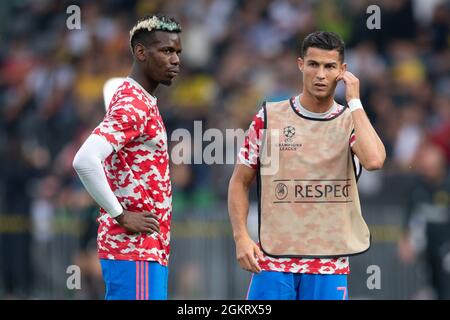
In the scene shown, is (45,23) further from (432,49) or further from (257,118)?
(257,118)

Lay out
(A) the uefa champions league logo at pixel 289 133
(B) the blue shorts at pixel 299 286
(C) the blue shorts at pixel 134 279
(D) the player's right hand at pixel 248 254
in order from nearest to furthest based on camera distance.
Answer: (C) the blue shorts at pixel 134 279
(D) the player's right hand at pixel 248 254
(B) the blue shorts at pixel 299 286
(A) the uefa champions league logo at pixel 289 133

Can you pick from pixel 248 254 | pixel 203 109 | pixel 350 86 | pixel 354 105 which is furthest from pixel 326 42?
pixel 203 109

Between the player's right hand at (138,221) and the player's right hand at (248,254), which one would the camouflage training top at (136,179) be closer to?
the player's right hand at (138,221)

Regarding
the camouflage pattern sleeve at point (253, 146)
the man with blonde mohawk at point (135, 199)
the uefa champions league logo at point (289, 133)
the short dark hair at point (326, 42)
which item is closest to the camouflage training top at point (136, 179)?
the man with blonde mohawk at point (135, 199)

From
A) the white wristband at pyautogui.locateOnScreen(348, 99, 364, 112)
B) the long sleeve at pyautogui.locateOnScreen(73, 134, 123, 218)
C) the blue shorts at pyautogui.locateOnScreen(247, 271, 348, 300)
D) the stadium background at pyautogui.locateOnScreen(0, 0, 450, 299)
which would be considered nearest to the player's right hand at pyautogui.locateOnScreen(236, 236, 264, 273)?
the blue shorts at pyautogui.locateOnScreen(247, 271, 348, 300)

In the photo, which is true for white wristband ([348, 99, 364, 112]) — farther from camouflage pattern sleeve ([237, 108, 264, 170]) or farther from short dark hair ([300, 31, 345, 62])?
camouflage pattern sleeve ([237, 108, 264, 170])

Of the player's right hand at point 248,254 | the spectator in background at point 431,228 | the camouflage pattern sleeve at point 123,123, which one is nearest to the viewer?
the camouflage pattern sleeve at point 123,123

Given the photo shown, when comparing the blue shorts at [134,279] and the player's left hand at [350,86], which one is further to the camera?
the player's left hand at [350,86]

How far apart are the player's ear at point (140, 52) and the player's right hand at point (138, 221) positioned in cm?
95

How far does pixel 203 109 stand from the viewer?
56.1 feet

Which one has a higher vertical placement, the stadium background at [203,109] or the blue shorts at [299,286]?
the stadium background at [203,109]

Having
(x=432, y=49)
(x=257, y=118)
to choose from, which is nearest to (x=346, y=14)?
(x=432, y=49)

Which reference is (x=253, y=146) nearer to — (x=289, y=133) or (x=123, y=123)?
(x=289, y=133)

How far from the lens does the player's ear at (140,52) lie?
24.8ft
